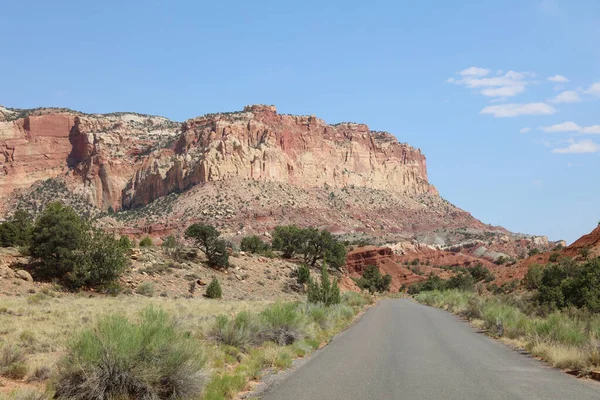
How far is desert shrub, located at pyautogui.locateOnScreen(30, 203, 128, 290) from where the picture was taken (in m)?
30.3

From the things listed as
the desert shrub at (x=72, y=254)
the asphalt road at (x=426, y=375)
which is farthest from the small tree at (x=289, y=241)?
the asphalt road at (x=426, y=375)

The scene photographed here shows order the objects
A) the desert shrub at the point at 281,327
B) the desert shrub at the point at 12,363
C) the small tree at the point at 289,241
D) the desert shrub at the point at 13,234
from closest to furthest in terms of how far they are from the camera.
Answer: the desert shrub at the point at 12,363, the desert shrub at the point at 281,327, the desert shrub at the point at 13,234, the small tree at the point at 289,241

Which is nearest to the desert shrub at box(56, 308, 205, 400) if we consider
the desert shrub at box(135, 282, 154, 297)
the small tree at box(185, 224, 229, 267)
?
the desert shrub at box(135, 282, 154, 297)

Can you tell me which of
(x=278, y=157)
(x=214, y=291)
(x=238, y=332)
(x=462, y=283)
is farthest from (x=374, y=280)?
(x=238, y=332)

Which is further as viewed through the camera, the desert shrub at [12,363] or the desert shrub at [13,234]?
the desert shrub at [13,234]

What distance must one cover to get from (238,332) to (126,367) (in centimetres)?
672

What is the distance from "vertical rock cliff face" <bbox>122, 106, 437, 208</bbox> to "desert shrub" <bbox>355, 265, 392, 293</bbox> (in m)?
51.1

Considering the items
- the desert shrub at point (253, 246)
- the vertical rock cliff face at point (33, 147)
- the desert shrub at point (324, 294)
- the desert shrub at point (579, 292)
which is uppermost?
the vertical rock cliff face at point (33, 147)

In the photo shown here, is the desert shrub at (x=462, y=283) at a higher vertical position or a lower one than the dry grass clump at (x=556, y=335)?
lower

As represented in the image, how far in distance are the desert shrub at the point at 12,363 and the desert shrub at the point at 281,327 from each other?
6.96m

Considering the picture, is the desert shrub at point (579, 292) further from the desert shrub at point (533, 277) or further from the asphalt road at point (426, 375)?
the desert shrub at point (533, 277)

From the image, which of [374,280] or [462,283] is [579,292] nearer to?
[462,283]

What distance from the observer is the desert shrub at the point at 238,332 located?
14.3 meters

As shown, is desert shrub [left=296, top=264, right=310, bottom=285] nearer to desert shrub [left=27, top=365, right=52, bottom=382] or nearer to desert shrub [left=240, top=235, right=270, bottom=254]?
desert shrub [left=240, top=235, right=270, bottom=254]
